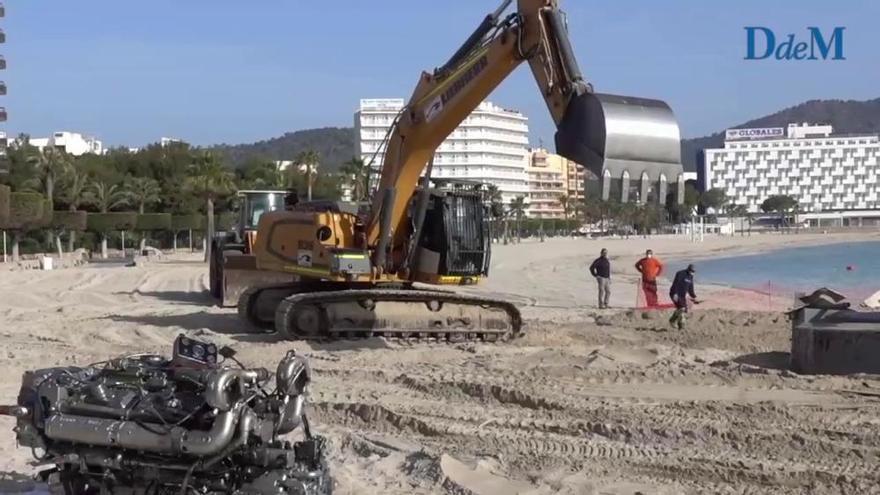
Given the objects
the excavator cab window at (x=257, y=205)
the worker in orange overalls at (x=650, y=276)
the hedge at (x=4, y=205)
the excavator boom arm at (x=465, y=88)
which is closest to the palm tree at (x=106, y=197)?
the hedge at (x=4, y=205)

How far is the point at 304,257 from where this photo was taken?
1502cm

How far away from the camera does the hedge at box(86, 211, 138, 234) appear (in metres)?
63.0

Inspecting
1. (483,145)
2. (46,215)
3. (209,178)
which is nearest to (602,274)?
(46,215)

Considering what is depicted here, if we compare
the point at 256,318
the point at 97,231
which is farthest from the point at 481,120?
the point at 256,318

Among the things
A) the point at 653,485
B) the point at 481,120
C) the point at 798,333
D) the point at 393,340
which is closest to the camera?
the point at 653,485

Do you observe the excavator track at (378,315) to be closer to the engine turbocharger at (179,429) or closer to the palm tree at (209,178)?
the engine turbocharger at (179,429)

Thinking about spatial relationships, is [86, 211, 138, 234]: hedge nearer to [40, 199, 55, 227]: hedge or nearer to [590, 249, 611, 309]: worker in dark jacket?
[40, 199, 55, 227]: hedge

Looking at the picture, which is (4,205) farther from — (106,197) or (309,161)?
(309,161)

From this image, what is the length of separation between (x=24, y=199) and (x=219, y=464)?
4818cm

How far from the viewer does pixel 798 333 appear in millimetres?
11648

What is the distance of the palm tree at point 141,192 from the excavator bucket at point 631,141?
206ft

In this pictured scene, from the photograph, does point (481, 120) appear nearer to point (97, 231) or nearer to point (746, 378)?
point (97, 231)

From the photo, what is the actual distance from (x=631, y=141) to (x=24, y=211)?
147ft

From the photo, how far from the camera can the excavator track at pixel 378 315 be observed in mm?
14641
